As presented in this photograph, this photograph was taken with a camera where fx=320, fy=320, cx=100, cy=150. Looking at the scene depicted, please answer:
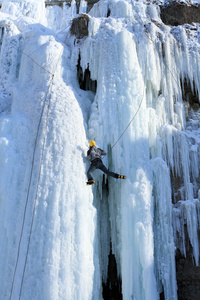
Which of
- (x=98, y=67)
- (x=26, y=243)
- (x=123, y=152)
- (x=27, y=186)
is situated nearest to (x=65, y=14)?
(x=98, y=67)

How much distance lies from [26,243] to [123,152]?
2.93 meters

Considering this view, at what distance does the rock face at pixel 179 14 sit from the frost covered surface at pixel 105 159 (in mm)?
631

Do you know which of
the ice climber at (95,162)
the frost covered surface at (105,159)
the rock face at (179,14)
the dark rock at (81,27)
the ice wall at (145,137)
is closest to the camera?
the frost covered surface at (105,159)

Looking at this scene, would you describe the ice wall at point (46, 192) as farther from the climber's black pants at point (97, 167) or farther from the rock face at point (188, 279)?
the rock face at point (188, 279)

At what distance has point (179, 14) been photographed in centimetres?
1056

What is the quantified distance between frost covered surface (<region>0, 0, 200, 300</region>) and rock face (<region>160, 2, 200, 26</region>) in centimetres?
63

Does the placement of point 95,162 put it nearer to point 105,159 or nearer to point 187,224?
point 105,159

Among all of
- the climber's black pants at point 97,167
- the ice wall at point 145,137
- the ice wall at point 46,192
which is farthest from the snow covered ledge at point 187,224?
the ice wall at point 46,192

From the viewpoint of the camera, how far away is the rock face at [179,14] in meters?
10.5

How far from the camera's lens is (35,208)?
20.0 ft

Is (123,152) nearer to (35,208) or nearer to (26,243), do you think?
(35,208)

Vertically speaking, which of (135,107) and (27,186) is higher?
(135,107)

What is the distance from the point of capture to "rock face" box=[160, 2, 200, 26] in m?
10.5

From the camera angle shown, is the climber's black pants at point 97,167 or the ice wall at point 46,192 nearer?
the ice wall at point 46,192
